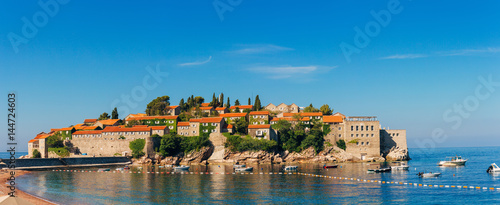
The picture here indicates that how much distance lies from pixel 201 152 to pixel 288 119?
20365mm

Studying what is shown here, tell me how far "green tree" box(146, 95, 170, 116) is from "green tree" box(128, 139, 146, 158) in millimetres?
19344

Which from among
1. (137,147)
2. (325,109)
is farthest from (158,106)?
(325,109)

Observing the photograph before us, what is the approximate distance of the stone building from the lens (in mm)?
94938

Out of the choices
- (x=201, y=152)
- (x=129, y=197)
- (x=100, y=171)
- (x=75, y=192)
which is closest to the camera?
(x=129, y=197)

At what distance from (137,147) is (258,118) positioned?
1072 inches

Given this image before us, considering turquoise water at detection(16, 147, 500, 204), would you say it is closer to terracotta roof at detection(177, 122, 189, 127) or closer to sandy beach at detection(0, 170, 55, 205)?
sandy beach at detection(0, 170, 55, 205)

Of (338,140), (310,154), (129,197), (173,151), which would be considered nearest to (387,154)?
(338,140)

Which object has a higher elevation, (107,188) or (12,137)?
(12,137)

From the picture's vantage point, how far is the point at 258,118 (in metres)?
96.4

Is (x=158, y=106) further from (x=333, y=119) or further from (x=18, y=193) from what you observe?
(x=18, y=193)

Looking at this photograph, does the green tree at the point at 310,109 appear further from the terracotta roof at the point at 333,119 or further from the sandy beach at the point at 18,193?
the sandy beach at the point at 18,193

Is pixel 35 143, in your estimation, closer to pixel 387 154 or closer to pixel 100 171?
pixel 100 171

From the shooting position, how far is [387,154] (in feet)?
297

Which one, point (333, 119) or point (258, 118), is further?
point (258, 118)
